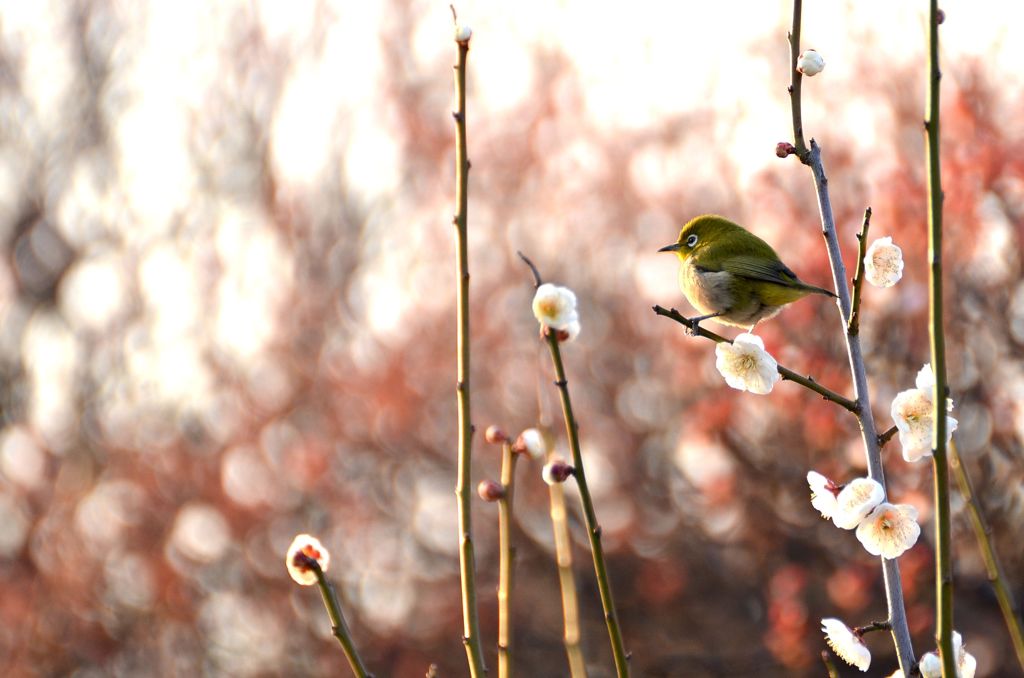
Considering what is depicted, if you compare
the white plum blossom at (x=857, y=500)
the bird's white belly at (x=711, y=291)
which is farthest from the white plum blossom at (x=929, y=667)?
the bird's white belly at (x=711, y=291)

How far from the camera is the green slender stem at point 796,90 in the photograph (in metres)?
1.49

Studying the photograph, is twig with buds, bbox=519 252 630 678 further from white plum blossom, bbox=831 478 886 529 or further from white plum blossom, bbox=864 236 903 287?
white plum blossom, bbox=864 236 903 287

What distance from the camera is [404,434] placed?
9938 mm

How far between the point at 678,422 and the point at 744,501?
2.71ft

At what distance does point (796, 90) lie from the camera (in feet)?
4.95

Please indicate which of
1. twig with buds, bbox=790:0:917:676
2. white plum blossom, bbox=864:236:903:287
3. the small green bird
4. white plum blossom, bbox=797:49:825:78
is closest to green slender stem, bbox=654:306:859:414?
twig with buds, bbox=790:0:917:676

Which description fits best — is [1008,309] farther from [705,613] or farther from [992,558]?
[992,558]

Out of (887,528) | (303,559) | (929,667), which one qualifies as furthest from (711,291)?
(303,559)

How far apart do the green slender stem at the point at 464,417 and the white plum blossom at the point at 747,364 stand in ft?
1.86

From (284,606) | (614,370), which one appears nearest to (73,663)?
(284,606)

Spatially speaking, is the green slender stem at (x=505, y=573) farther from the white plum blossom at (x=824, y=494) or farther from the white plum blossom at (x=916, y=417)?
the white plum blossom at (x=916, y=417)

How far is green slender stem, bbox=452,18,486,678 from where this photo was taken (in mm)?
1241

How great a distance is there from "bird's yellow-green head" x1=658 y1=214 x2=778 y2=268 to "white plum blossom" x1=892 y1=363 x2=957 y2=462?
1.22 m

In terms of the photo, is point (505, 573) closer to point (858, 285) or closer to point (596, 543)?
point (596, 543)
